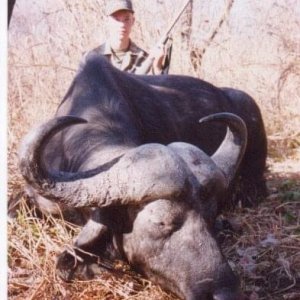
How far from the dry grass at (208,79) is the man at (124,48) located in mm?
53

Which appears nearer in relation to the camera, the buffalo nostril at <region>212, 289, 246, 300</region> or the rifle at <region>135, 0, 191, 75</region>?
the buffalo nostril at <region>212, 289, 246, 300</region>

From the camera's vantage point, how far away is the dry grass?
1.88 metres

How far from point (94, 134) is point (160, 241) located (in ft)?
1.59

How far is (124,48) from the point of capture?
3.09m

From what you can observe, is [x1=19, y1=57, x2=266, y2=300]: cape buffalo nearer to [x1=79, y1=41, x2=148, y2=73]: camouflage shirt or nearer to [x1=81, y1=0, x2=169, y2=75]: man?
[x1=81, y1=0, x2=169, y2=75]: man

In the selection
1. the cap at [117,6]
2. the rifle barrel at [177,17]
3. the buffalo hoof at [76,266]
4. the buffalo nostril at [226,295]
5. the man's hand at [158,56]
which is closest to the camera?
the buffalo nostril at [226,295]

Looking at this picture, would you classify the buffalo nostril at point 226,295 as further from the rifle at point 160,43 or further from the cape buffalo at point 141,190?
the rifle at point 160,43

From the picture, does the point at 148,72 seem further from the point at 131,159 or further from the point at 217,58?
the point at 131,159

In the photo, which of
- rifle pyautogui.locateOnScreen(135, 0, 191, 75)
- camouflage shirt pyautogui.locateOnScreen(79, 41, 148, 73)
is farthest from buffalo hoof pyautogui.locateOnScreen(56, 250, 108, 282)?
rifle pyautogui.locateOnScreen(135, 0, 191, 75)

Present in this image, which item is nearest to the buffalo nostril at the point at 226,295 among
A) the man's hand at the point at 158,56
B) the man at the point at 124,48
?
the man at the point at 124,48

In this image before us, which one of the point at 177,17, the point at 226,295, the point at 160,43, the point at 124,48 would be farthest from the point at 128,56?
the point at 226,295

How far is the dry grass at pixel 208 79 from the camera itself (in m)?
1.88

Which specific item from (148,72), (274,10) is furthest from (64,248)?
(274,10)

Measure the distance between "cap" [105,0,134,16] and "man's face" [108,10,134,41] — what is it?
2 cm
